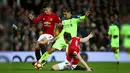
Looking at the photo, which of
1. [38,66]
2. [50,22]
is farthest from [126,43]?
[50,22]

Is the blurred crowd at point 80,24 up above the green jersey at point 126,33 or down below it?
above

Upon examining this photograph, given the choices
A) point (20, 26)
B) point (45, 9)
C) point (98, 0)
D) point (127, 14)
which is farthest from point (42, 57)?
point (127, 14)

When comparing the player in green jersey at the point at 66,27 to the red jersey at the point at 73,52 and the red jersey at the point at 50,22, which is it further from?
the red jersey at the point at 73,52

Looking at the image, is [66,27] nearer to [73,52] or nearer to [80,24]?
[73,52]

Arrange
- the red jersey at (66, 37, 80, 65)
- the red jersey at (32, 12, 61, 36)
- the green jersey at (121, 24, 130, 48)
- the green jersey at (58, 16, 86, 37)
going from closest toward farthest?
the green jersey at (121, 24, 130, 48), the red jersey at (66, 37, 80, 65), the red jersey at (32, 12, 61, 36), the green jersey at (58, 16, 86, 37)

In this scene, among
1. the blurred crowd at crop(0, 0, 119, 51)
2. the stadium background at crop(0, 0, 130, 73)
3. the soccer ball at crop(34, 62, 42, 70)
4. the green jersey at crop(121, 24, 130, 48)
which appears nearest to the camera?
the green jersey at crop(121, 24, 130, 48)

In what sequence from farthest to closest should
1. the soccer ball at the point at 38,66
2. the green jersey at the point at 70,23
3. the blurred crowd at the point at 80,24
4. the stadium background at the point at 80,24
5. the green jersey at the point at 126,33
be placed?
the blurred crowd at the point at 80,24, the stadium background at the point at 80,24, the green jersey at the point at 70,23, the soccer ball at the point at 38,66, the green jersey at the point at 126,33

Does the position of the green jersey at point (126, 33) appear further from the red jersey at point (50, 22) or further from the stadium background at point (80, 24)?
the stadium background at point (80, 24)

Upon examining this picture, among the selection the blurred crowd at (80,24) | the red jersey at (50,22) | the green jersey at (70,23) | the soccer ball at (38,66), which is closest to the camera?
the soccer ball at (38,66)

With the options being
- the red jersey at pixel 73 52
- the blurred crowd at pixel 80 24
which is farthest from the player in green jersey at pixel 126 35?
the blurred crowd at pixel 80 24

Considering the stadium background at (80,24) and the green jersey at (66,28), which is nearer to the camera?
the green jersey at (66,28)

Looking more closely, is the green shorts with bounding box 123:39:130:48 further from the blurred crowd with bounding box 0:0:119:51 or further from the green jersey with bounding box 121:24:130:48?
the blurred crowd with bounding box 0:0:119:51

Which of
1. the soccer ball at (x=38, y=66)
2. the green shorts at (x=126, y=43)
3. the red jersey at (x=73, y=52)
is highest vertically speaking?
the red jersey at (x=73, y=52)

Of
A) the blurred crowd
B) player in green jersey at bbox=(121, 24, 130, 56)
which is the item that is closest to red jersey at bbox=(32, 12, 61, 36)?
the blurred crowd
